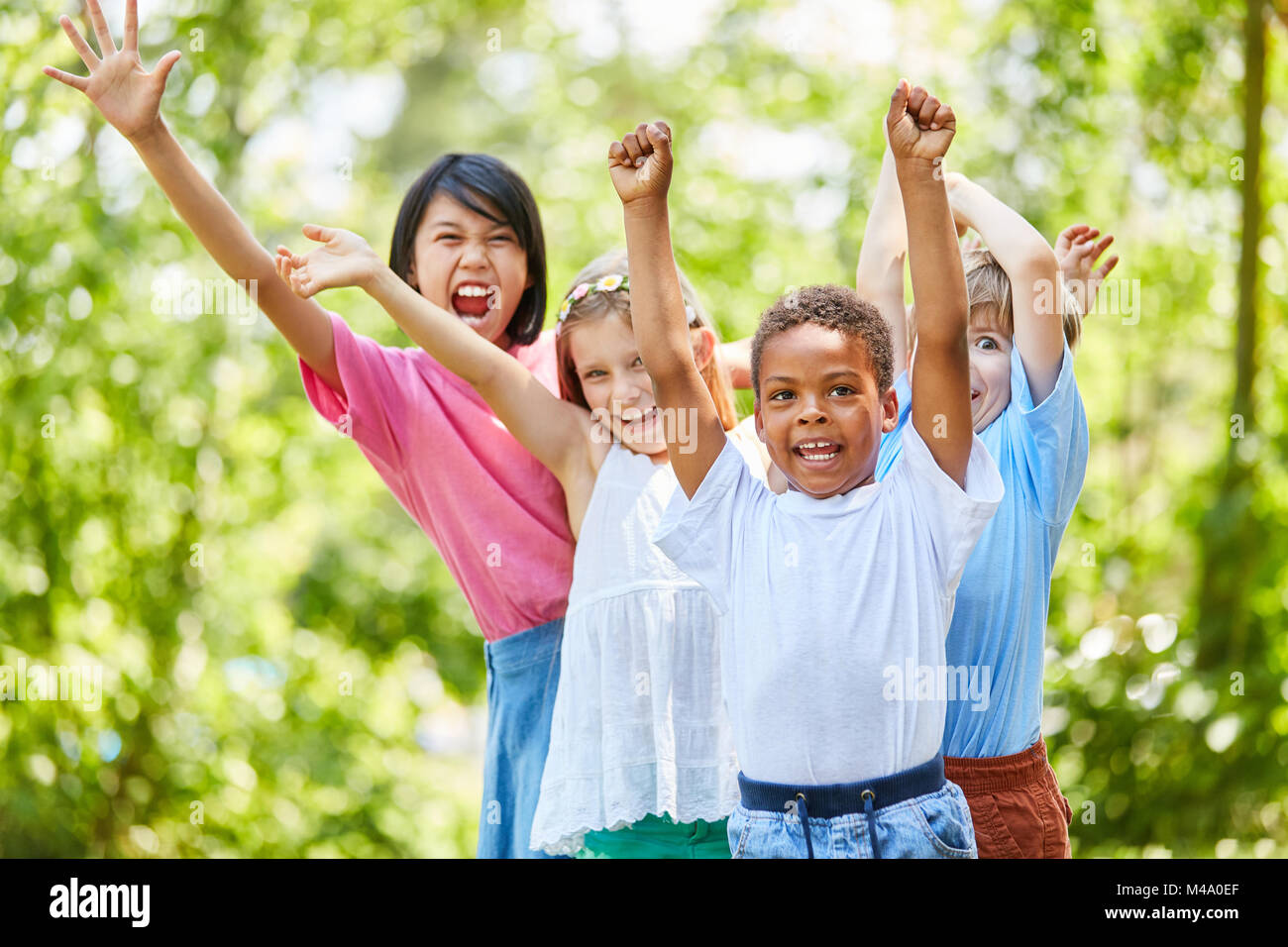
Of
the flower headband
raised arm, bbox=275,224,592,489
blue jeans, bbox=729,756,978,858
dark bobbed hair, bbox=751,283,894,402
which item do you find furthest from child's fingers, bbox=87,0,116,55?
blue jeans, bbox=729,756,978,858

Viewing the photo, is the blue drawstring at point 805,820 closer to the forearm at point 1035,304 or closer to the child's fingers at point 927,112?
the forearm at point 1035,304

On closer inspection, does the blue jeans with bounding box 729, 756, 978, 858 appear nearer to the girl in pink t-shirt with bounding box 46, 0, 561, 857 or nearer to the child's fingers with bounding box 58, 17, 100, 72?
the girl in pink t-shirt with bounding box 46, 0, 561, 857

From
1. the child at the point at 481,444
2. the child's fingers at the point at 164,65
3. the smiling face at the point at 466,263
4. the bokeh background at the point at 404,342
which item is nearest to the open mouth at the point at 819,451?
the child at the point at 481,444

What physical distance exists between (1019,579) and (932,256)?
1.51ft

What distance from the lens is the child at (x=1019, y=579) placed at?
1526 mm

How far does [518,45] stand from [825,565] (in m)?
4.02

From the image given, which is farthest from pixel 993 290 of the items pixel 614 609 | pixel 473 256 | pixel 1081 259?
pixel 473 256

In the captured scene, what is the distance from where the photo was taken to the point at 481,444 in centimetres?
183

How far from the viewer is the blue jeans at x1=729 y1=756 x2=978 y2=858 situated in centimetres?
133

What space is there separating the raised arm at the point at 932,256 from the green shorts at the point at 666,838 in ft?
2.03

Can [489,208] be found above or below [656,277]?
above

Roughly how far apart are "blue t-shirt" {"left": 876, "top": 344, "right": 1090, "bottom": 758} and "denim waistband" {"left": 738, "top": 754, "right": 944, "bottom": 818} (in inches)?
7.4

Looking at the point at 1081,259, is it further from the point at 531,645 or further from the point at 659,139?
the point at 531,645

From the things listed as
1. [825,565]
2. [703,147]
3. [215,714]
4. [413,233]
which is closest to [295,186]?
[703,147]
